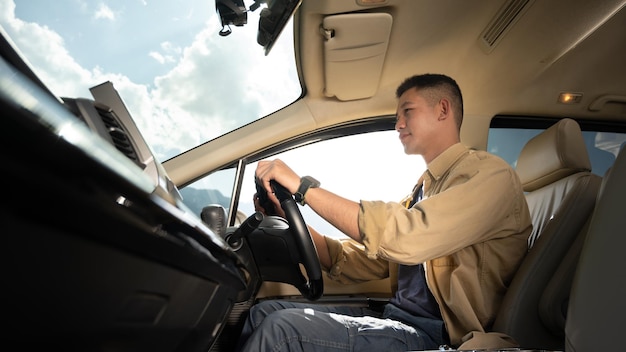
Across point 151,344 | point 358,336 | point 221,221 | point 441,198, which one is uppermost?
point 441,198

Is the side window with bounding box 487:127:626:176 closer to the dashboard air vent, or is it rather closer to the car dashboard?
the dashboard air vent

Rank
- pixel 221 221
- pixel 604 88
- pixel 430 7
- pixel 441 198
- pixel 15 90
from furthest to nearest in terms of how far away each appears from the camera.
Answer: pixel 604 88, pixel 430 7, pixel 441 198, pixel 221 221, pixel 15 90

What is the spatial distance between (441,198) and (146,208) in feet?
3.35

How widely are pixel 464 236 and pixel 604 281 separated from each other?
23.4 inches

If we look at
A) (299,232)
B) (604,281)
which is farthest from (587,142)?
(604,281)

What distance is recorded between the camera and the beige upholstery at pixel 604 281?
56cm

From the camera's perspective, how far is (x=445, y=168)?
150 cm

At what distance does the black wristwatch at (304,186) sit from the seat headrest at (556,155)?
93 centimetres

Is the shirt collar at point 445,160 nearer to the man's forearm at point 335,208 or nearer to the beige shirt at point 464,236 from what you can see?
the beige shirt at point 464,236

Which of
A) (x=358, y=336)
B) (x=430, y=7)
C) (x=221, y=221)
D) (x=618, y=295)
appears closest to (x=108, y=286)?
(x=618, y=295)

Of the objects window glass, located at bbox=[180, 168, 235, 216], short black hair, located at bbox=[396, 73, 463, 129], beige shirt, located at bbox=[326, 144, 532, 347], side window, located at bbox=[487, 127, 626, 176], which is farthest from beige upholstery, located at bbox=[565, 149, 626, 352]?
side window, located at bbox=[487, 127, 626, 176]

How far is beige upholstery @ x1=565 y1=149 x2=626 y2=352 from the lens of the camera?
562 mm

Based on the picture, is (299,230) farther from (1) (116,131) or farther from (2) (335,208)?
(1) (116,131)

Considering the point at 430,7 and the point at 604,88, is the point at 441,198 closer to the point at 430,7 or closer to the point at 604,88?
the point at 430,7
